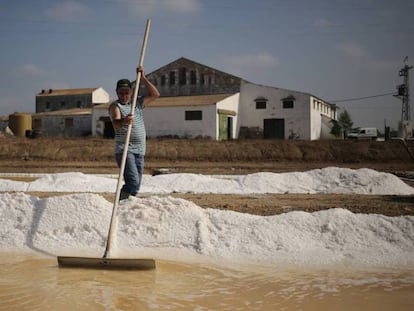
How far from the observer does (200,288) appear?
3451 millimetres

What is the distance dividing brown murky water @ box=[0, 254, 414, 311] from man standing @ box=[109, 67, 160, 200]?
129 centimetres

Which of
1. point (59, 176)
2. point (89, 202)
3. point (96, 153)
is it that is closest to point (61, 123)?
point (96, 153)

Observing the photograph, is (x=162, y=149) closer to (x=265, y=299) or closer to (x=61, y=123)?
(x=61, y=123)

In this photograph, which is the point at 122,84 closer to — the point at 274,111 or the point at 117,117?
the point at 117,117

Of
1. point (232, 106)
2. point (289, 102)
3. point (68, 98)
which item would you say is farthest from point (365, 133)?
point (68, 98)

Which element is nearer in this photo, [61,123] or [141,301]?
[141,301]

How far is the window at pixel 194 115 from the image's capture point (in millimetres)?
27225

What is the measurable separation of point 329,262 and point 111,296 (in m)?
2.16

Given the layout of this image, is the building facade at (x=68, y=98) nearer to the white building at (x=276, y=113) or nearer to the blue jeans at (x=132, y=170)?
the white building at (x=276, y=113)

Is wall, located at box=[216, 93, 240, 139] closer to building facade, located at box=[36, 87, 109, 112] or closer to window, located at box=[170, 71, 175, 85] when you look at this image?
window, located at box=[170, 71, 175, 85]

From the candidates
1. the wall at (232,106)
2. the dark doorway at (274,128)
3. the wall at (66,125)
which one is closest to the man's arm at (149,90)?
the wall at (232,106)

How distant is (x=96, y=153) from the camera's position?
20.5m

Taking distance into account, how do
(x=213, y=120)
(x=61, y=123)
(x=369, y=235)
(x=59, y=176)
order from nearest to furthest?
(x=369, y=235), (x=59, y=176), (x=213, y=120), (x=61, y=123)

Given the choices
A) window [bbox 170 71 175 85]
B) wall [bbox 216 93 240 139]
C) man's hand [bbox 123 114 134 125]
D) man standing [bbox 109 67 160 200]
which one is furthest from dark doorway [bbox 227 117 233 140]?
man's hand [bbox 123 114 134 125]
